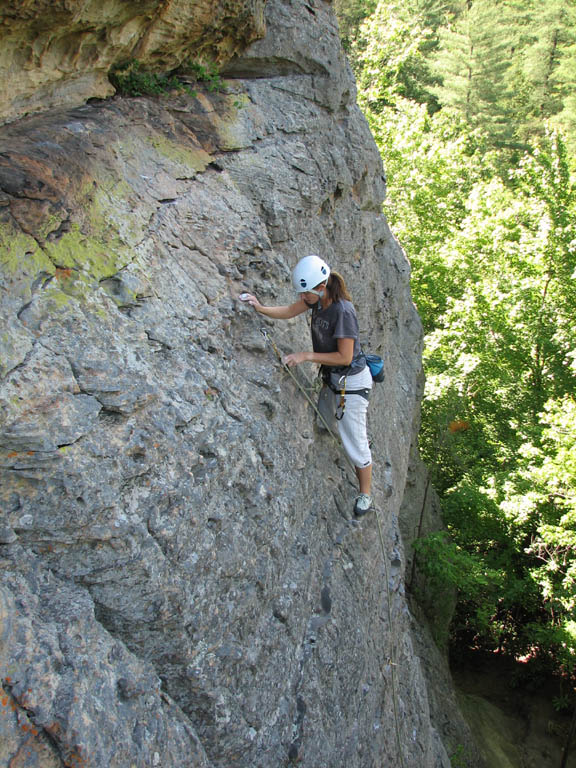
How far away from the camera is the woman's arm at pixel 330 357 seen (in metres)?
5.00

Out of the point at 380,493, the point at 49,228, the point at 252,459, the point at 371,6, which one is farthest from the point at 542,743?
the point at 371,6

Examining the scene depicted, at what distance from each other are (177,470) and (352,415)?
2.38 meters

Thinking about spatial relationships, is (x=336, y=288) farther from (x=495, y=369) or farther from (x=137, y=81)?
(x=495, y=369)

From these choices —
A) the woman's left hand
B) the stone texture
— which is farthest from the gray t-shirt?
the stone texture

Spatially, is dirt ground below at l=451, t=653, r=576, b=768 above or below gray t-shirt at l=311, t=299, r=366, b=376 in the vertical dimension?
below

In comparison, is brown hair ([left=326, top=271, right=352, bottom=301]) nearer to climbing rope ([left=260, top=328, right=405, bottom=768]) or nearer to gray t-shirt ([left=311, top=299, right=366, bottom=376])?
gray t-shirt ([left=311, top=299, right=366, bottom=376])

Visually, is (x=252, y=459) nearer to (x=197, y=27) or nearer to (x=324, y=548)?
(x=324, y=548)

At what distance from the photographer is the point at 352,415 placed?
18.7 feet

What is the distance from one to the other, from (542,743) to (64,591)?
12130mm

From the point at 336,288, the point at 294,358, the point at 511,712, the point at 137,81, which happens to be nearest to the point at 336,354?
the point at 294,358

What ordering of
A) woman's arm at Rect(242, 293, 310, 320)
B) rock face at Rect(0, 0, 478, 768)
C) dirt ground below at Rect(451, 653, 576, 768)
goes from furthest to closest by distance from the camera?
dirt ground below at Rect(451, 653, 576, 768) → woman's arm at Rect(242, 293, 310, 320) → rock face at Rect(0, 0, 478, 768)

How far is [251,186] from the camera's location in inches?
218

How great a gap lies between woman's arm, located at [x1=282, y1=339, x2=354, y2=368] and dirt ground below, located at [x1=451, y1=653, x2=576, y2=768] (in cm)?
881

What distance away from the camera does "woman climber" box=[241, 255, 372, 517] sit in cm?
486
